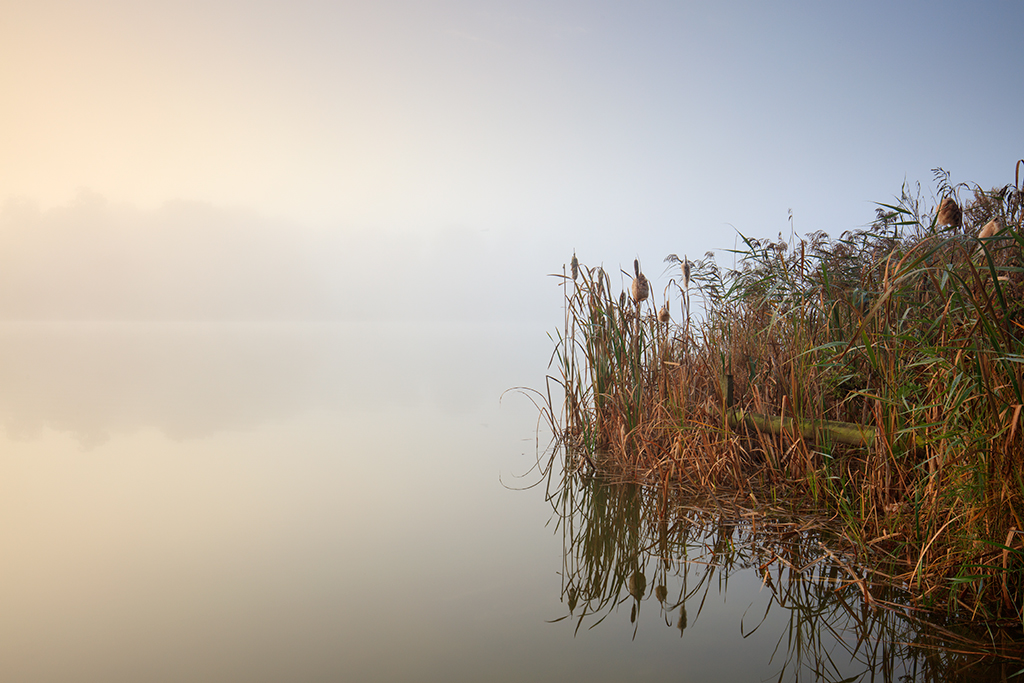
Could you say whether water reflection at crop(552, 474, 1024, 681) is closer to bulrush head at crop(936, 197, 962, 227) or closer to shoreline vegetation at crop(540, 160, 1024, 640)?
shoreline vegetation at crop(540, 160, 1024, 640)

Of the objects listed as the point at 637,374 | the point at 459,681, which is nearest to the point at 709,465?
the point at 637,374

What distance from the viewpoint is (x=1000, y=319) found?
64.9 inches

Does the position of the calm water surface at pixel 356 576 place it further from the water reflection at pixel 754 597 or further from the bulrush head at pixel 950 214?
the bulrush head at pixel 950 214

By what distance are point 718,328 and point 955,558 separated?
7.00 feet

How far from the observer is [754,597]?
2.07m

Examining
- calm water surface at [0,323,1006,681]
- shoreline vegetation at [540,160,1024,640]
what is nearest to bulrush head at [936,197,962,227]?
shoreline vegetation at [540,160,1024,640]

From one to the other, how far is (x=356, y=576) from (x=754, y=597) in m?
1.47

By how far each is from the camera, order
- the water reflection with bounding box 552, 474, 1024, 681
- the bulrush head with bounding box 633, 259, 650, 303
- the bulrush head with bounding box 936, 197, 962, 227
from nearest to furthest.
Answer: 1. the water reflection with bounding box 552, 474, 1024, 681
2. the bulrush head with bounding box 936, 197, 962, 227
3. the bulrush head with bounding box 633, 259, 650, 303

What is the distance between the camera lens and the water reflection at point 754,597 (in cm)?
163

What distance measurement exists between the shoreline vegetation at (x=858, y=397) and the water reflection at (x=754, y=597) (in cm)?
11

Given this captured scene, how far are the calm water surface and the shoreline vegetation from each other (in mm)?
314

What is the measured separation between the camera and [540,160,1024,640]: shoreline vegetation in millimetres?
1660

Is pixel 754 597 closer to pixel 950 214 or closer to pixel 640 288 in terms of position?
pixel 950 214

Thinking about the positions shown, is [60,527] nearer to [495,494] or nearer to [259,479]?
[259,479]
